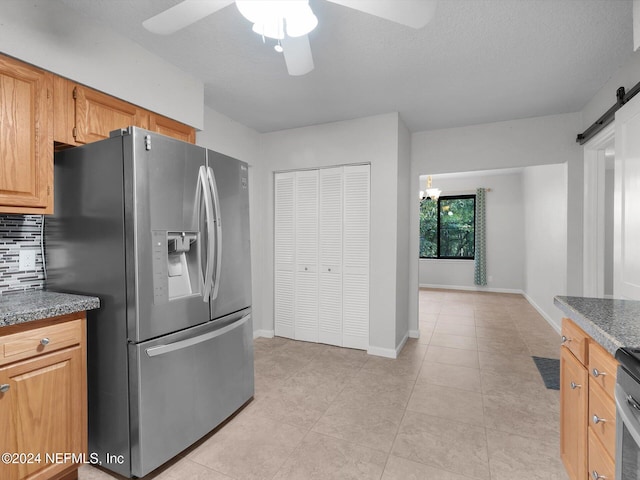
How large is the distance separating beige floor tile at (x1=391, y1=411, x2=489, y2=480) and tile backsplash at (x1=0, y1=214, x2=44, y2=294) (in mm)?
2379

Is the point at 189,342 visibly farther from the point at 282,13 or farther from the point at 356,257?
the point at 356,257

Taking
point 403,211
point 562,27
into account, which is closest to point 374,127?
point 403,211

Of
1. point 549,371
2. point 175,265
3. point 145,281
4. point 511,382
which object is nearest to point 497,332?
point 549,371

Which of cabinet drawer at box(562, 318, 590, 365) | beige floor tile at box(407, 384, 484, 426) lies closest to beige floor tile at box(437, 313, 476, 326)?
beige floor tile at box(407, 384, 484, 426)

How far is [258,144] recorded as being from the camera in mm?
3977

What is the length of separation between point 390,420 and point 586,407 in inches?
47.6

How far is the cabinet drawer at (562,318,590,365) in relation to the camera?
1312 mm

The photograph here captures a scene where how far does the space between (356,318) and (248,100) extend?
2488mm

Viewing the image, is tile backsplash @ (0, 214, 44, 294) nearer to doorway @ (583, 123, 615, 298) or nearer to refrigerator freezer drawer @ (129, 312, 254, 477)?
refrigerator freezer drawer @ (129, 312, 254, 477)

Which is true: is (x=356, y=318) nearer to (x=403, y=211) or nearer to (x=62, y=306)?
(x=403, y=211)

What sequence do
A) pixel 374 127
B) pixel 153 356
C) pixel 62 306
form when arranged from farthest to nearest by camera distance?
pixel 374 127
pixel 153 356
pixel 62 306

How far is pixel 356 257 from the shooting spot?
351 cm

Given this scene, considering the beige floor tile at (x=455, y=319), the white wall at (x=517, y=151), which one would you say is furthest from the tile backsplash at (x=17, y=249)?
the beige floor tile at (x=455, y=319)

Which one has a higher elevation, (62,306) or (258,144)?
(258,144)
